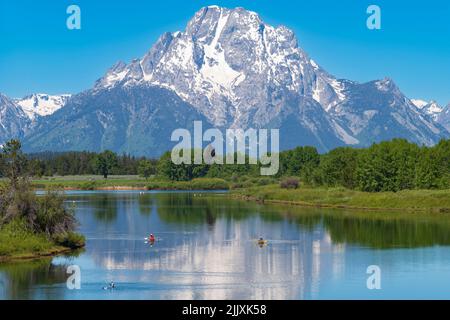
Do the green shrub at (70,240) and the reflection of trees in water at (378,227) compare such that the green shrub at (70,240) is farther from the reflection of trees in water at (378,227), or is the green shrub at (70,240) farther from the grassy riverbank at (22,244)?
the reflection of trees in water at (378,227)

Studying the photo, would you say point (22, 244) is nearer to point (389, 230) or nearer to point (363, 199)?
point (389, 230)

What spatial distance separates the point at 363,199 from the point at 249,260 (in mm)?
71079

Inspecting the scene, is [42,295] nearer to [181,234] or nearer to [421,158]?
[181,234]

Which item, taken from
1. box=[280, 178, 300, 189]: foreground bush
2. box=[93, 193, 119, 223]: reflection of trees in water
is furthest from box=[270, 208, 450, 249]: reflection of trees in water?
box=[280, 178, 300, 189]: foreground bush

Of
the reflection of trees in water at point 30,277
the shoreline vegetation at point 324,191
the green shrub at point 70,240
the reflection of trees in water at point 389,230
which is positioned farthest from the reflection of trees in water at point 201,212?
the reflection of trees in water at point 30,277

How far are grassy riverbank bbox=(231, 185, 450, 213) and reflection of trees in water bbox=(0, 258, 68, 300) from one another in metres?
76.2

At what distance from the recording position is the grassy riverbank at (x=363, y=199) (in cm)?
12412

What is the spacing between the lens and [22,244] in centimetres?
6400

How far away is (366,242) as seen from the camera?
79875 mm

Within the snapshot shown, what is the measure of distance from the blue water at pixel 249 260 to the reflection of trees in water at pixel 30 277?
0.23 feet

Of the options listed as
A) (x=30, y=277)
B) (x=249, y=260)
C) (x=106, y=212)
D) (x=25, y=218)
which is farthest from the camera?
(x=106, y=212)

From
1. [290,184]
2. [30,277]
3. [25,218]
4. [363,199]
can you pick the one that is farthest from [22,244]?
[290,184]

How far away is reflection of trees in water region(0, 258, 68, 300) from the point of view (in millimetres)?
49969
